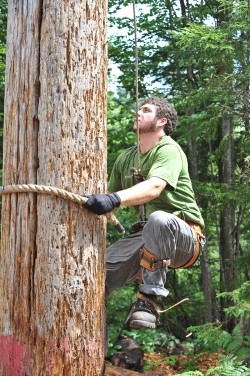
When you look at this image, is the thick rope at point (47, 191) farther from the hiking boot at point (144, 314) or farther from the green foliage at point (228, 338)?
the green foliage at point (228, 338)

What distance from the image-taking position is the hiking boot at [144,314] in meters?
3.67

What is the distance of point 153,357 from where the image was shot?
9578 mm

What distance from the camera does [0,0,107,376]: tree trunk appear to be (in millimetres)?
3025

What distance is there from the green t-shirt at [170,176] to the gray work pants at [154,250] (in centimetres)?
22

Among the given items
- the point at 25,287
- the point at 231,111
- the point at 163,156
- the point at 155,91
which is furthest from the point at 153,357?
the point at 25,287

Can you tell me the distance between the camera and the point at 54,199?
3.08 m

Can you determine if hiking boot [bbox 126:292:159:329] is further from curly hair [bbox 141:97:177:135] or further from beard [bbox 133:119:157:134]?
curly hair [bbox 141:97:177:135]

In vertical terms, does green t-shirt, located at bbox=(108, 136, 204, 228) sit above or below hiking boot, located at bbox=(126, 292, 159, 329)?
above

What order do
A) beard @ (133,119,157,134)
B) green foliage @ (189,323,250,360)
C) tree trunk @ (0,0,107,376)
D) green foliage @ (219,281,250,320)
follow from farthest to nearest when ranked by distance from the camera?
green foliage @ (189,323,250,360)
green foliage @ (219,281,250,320)
beard @ (133,119,157,134)
tree trunk @ (0,0,107,376)

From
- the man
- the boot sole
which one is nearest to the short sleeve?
the man

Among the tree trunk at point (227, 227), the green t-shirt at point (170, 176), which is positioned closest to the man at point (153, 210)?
the green t-shirt at point (170, 176)

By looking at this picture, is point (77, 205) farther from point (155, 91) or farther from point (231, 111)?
point (155, 91)

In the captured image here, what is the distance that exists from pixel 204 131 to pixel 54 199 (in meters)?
5.66

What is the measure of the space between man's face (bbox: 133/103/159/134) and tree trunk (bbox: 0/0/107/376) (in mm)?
1084
